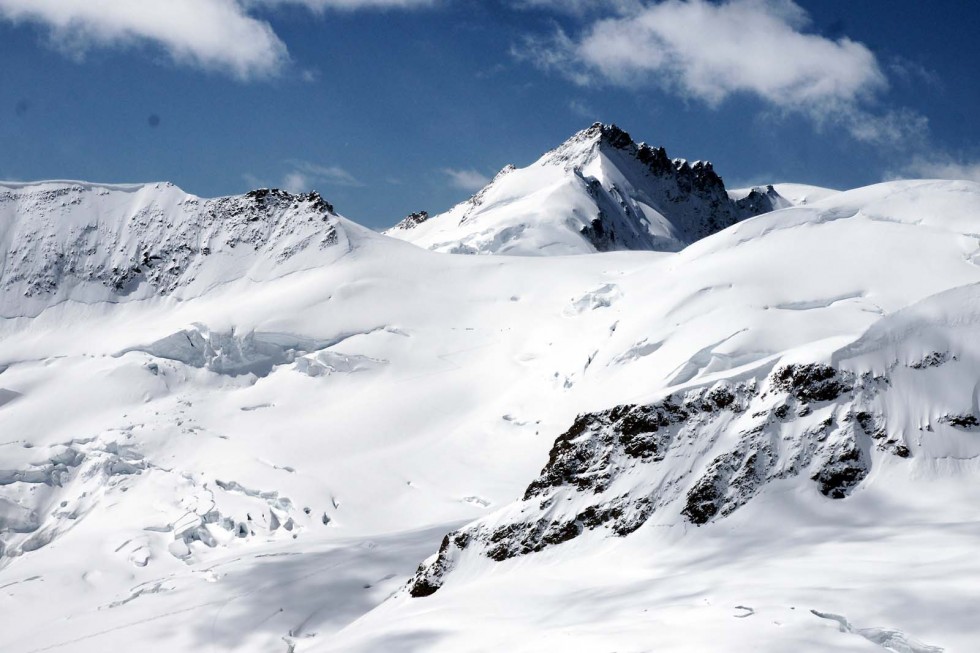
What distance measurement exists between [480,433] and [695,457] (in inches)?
1059

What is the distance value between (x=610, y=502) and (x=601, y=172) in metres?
106

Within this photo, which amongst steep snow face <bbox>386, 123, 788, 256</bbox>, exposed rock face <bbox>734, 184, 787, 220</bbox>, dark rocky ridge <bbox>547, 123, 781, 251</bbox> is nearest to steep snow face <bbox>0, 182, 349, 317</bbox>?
steep snow face <bbox>386, 123, 788, 256</bbox>

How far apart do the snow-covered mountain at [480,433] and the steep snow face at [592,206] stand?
197 inches

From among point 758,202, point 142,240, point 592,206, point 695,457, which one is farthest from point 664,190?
point 695,457

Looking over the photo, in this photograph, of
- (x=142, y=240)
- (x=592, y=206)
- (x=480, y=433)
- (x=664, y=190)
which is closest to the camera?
(x=480, y=433)

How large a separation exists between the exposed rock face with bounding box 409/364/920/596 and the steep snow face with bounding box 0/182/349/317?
5292cm

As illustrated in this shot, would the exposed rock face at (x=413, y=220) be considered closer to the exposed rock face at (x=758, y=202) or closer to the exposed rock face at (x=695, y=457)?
the exposed rock face at (x=758, y=202)

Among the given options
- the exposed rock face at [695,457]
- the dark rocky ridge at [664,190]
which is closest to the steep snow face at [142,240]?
the dark rocky ridge at [664,190]

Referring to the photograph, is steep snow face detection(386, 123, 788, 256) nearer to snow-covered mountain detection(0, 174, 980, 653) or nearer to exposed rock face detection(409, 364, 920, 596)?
snow-covered mountain detection(0, 174, 980, 653)

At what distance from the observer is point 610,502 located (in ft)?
116

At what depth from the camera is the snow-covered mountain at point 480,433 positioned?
29.5 m

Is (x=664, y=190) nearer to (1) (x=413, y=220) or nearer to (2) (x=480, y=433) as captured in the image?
(1) (x=413, y=220)

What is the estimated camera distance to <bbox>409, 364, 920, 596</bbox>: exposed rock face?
3350cm

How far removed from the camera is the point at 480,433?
60.2 m
